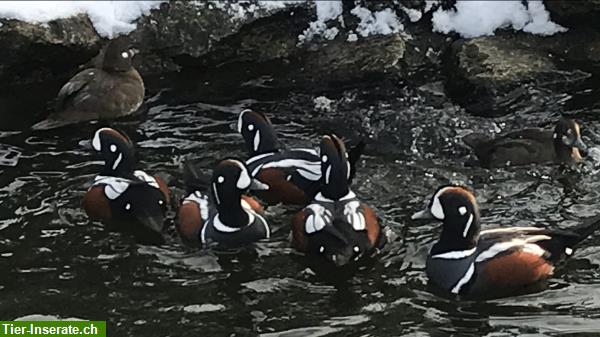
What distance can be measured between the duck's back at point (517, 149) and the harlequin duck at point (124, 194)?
2547 mm

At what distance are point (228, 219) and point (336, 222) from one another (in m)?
0.78

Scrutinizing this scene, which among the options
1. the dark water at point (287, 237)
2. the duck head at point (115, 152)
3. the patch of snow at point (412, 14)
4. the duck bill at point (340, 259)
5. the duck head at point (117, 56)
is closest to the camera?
the dark water at point (287, 237)

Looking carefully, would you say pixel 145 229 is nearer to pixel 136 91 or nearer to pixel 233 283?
pixel 233 283

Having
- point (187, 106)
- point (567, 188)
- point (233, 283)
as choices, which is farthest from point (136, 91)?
point (567, 188)

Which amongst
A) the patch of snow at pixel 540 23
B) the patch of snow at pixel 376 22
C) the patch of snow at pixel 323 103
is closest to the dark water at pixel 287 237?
the patch of snow at pixel 323 103

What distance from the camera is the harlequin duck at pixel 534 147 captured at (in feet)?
28.3

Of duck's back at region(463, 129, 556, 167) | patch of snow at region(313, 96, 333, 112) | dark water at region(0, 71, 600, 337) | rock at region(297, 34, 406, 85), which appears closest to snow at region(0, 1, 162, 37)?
dark water at region(0, 71, 600, 337)

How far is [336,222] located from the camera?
24.0 ft

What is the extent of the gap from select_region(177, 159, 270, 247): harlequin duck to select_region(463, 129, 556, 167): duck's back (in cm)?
208

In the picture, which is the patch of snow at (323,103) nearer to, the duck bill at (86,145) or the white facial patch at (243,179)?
the duck bill at (86,145)

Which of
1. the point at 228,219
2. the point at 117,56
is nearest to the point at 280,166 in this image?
the point at 228,219

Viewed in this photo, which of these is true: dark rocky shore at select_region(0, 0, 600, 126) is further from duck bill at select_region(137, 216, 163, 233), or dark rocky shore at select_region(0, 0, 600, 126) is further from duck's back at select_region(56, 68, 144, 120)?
duck bill at select_region(137, 216, 163, 233)

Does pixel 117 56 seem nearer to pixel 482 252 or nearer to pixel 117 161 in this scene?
pixel 117 161

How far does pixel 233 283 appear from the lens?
23.3 ft
